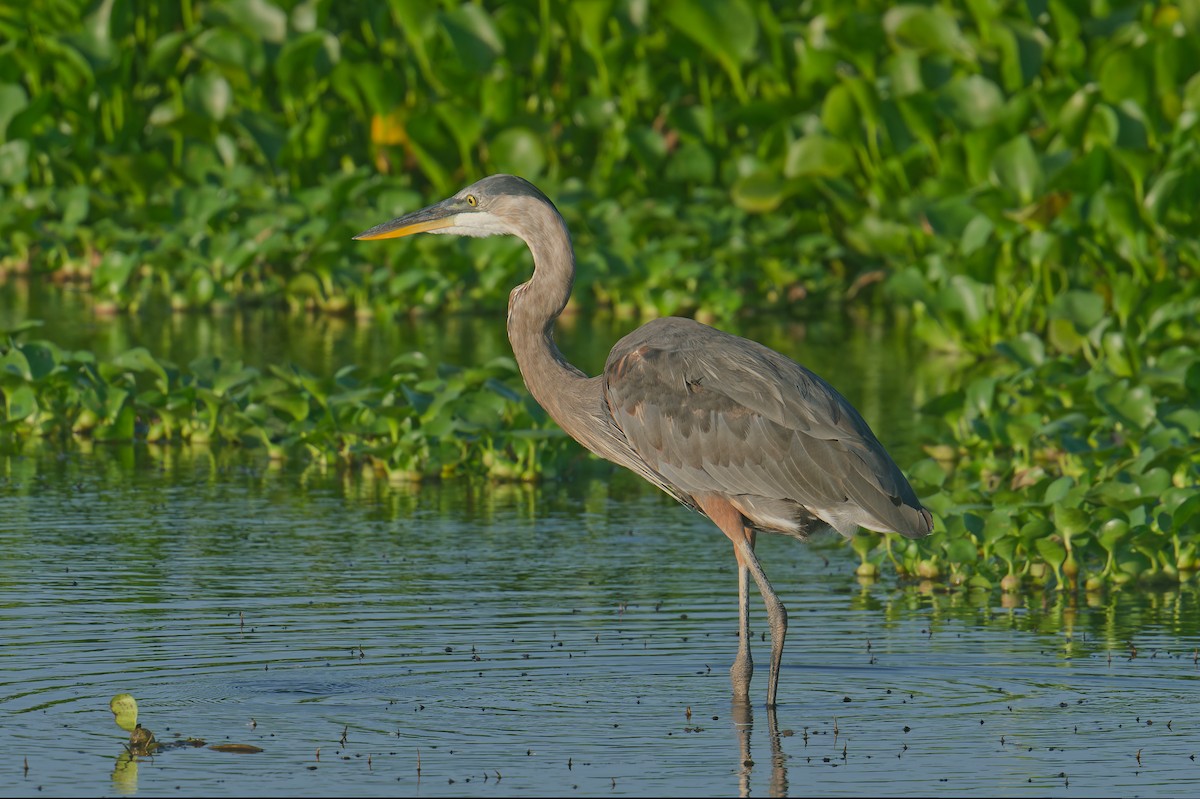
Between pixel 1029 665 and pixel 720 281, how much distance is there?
724 centimetres

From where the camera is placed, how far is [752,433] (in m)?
6.40

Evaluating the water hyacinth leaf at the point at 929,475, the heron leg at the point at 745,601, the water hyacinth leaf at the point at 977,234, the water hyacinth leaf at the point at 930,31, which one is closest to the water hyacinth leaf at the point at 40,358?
the water hyacinth leaf at the point at 929,475

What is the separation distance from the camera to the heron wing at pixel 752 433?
6.27 metres

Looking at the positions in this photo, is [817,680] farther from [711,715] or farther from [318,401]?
[318,401]

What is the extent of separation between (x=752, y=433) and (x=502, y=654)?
100 centimetres

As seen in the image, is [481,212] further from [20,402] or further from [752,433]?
[20,402]

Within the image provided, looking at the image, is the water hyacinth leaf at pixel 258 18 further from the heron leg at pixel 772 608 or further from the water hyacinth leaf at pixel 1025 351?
the heron leg at pixel 772 608

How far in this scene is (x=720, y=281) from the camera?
13.5m

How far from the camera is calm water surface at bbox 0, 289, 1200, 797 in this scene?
535 cm

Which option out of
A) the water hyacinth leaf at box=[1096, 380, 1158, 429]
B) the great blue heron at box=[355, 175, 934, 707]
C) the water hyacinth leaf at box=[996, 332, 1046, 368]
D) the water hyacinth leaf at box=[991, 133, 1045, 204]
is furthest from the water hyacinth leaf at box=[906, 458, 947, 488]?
the water hyacinth leaf at box=[991, 133, 1045, 204]

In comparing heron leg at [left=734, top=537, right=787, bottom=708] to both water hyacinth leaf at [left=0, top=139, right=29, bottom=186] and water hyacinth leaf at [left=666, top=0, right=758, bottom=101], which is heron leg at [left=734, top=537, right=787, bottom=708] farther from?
water hyacinth leaf at [left=0, top=139, right=29, bottom=186]

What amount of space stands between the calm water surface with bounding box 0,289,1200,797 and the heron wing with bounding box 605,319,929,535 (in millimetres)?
516

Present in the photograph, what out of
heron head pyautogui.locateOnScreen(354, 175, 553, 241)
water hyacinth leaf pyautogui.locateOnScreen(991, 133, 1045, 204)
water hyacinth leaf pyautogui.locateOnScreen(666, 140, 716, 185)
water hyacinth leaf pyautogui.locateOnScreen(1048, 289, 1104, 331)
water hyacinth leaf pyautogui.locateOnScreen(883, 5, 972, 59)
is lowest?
heron head pyautogui.locateOnScreen(354, 175, 553, 241)

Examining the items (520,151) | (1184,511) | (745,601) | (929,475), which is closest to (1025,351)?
(929,475)
